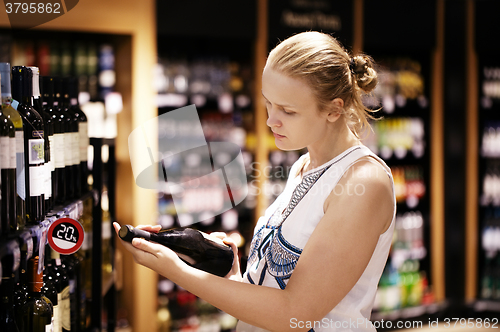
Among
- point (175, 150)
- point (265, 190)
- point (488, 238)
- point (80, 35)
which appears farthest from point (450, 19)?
point (80, 35)

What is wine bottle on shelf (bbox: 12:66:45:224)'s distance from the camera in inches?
46.8

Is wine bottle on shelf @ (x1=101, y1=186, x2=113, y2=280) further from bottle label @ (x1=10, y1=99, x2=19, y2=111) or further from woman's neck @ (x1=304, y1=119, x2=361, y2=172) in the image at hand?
woman's neck @ (x1=304, y1=119, x2=361, y2=172)

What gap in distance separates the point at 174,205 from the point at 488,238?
10.1 feet

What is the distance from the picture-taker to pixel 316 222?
130 cm

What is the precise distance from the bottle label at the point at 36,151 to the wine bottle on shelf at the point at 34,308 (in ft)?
0.89

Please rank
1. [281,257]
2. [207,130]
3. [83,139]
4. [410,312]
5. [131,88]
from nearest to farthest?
1. [281,257]
2. [83,139]
3. [131,88]
4. [207,130]
5. [410,312]

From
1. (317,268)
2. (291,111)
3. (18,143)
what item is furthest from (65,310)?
(291,111)

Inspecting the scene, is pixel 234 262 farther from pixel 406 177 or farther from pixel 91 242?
pixel 406 177

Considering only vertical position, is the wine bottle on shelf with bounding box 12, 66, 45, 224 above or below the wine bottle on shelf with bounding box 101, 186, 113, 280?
above

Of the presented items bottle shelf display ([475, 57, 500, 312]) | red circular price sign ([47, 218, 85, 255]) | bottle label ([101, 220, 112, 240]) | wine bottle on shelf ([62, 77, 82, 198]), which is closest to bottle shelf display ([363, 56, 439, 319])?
bottle shelf display ([475, 57, 500, 312])

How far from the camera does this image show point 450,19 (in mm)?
4320

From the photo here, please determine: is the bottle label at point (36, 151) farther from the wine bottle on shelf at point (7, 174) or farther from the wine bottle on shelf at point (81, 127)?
the wine bottle on shelf at point (81, 127)

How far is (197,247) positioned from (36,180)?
52 centimetres

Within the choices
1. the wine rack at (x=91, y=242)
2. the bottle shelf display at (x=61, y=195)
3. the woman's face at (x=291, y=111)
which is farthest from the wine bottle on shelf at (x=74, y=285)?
the woman's face at (x=291, y=111)
